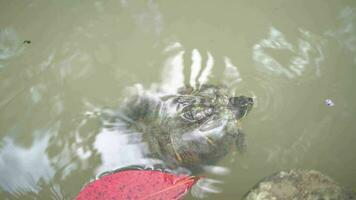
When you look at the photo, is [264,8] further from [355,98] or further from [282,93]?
[355,98]

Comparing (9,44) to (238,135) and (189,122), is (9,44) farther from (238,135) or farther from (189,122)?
(238,135)

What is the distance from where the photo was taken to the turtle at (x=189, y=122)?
2.21m

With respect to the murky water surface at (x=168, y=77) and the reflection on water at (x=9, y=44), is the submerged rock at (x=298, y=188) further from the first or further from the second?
the reflection on water at (x=9, y=44)

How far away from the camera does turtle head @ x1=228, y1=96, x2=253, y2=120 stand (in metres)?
2.34

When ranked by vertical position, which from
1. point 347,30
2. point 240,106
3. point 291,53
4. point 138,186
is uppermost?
point 347,30

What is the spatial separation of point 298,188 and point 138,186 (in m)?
0.90

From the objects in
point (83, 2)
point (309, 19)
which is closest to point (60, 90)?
point (83, 2)

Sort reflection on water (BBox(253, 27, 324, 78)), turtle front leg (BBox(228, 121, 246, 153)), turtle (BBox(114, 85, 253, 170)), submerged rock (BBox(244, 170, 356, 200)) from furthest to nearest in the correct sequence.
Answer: reflection on water (BBox(253, 27, 324, 78)) < turtle front leg (BBox(228, 121, 246, 153)) < turtle (BBox(114, 85, 253, 170)) < submerged rock (BBox(244, 170, 356, 200))

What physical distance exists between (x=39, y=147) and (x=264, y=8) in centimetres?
194

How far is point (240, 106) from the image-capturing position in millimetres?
2344

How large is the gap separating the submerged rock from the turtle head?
0.43 meters

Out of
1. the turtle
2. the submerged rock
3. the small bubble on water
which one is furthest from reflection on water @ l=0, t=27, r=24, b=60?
the small bubble on water

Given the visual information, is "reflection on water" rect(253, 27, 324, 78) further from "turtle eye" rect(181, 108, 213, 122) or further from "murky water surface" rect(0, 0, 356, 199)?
"turtle eye" rect(181, 108, 213, 122)

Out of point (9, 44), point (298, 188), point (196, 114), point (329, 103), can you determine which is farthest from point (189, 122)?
point (9, 44)
